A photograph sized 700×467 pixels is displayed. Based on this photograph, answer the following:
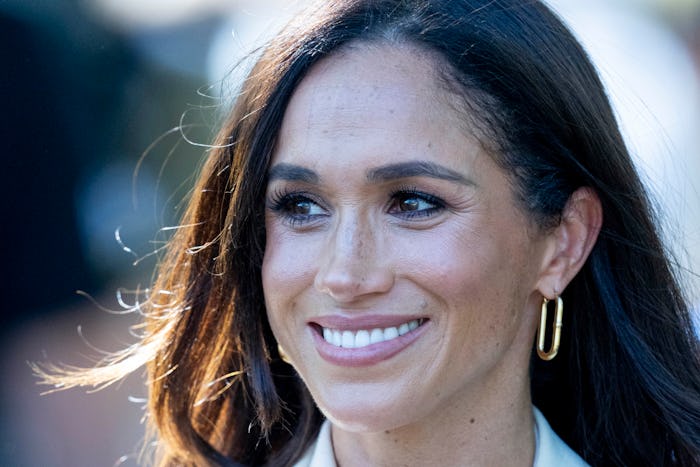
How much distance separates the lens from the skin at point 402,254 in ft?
8.98

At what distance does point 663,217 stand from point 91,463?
3.83m

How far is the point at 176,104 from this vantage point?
834 cm

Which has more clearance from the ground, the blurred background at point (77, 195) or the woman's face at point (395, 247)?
the woman's face at point (395, 247)

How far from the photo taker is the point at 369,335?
2816 millimetres

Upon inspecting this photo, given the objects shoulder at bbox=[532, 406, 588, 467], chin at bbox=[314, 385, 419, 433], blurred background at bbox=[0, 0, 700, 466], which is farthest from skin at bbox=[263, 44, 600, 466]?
blurred background at bbox=[0, 0, 700, 466]

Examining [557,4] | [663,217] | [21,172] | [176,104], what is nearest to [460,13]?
[557,4]

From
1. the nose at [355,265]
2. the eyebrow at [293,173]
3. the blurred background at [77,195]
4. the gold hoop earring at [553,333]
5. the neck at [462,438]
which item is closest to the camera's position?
the nose at [355,265]

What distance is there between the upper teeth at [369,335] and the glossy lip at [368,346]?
1 cm

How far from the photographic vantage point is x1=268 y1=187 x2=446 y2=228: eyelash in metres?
2.78

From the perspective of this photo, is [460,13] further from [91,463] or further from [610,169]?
[91,463]

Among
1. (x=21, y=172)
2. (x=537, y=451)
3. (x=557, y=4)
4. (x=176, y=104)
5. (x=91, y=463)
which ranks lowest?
(x=91, y=463)

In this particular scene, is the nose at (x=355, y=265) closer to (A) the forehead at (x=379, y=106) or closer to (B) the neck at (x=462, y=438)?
(A) the forehead at (x=379, y=106)

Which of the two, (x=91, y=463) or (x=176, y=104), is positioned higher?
(x=176, y=104)

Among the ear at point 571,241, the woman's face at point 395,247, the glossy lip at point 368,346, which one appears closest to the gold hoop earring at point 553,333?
the ear at point 571,241
